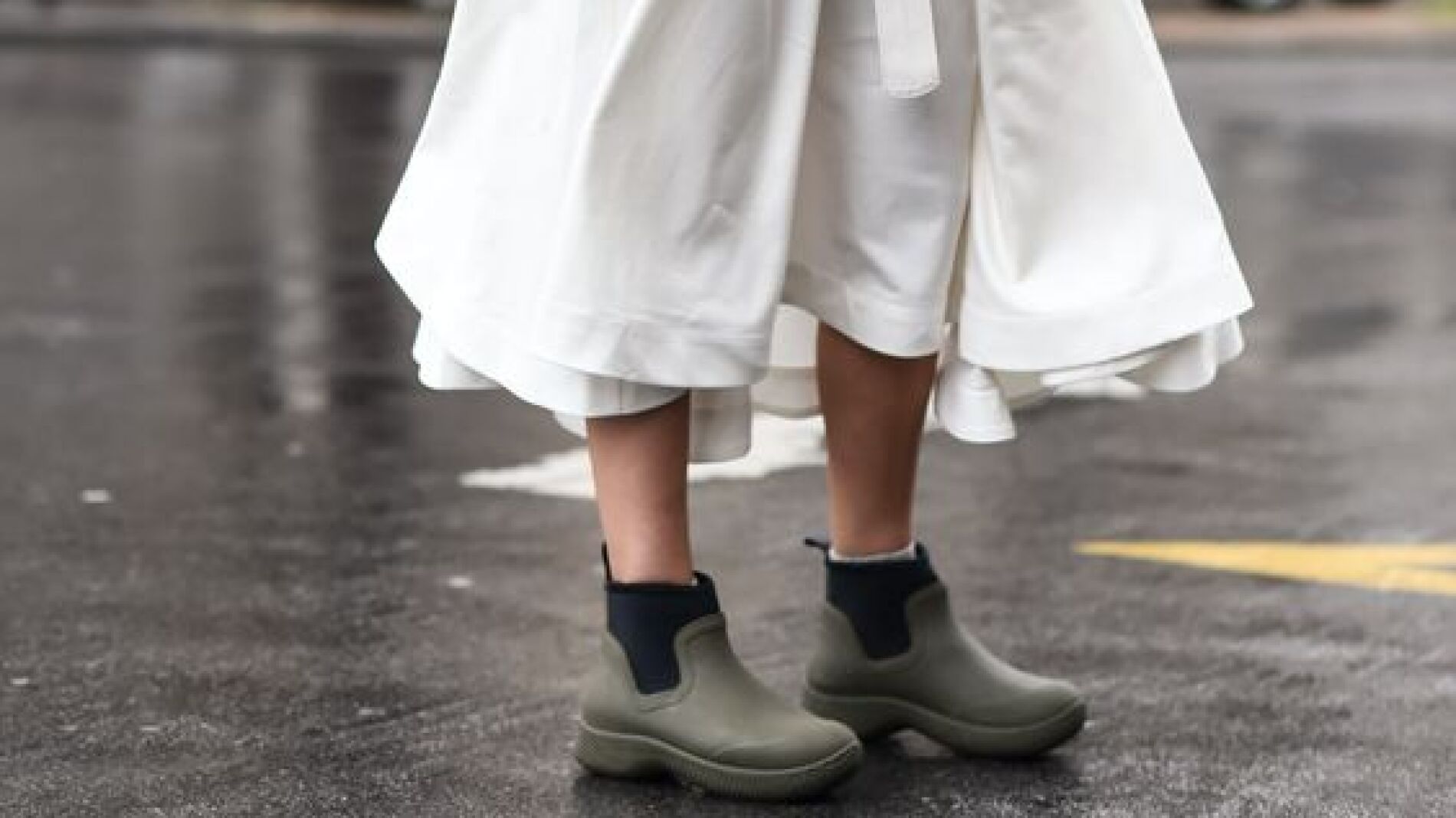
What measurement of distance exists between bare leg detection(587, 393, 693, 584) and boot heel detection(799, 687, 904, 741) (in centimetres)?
30

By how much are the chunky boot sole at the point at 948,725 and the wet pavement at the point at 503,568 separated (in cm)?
3

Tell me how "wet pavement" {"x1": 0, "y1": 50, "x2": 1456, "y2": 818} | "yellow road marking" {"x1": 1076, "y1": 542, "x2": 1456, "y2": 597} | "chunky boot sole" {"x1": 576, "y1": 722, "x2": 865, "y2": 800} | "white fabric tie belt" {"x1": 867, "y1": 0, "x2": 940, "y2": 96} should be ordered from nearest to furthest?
"white fabric tie belt" {"x1": 867, "y1": 0, "x2": 940, "y2": 96}
"chunky boot sole" {"x1": 576, "y1": 722, "x2": 865, "y2": 800}
"wet pavement" {"x1": 0, "y1": 50, "x2": 1456, "y2": 818}
"yellow road marking" {"x1": 1076, "y1": 542, "x2": 1456, "y2": 597}

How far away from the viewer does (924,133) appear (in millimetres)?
3225

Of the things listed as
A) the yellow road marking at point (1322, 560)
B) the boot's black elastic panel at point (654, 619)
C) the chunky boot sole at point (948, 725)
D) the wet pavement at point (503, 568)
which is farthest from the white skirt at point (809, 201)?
the yellow road marking at point (1322, 560)

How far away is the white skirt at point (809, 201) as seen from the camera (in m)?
3.15

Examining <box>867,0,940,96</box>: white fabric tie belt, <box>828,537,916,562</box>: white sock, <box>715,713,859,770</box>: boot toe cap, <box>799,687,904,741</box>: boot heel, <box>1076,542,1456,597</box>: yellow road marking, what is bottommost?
<box>1076,542,1456,597</box>: yellow road marking

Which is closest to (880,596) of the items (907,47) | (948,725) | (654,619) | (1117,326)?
(948,725)

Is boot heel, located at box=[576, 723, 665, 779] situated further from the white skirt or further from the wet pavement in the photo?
the white skirt

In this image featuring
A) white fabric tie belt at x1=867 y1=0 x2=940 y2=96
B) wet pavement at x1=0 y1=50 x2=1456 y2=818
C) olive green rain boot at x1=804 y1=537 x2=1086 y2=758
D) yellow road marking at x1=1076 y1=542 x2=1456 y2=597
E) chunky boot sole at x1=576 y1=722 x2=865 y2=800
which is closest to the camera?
white fabric tie belt at x1=867 y1=0 x2=940 y2=96

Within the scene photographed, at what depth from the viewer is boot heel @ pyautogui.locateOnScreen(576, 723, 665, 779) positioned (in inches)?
131

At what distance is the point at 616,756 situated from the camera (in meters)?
3.33

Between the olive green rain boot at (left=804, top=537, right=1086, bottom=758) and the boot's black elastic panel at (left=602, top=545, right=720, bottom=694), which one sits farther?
the olive green rain boot at (left=804, top=537, right=1086, bottom=758)

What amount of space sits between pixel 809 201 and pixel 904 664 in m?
0.60

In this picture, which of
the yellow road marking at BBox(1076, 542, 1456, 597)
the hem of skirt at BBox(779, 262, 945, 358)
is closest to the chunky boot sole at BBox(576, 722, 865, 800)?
the hem of skirt at BBox(779, 262, 945, 358)
